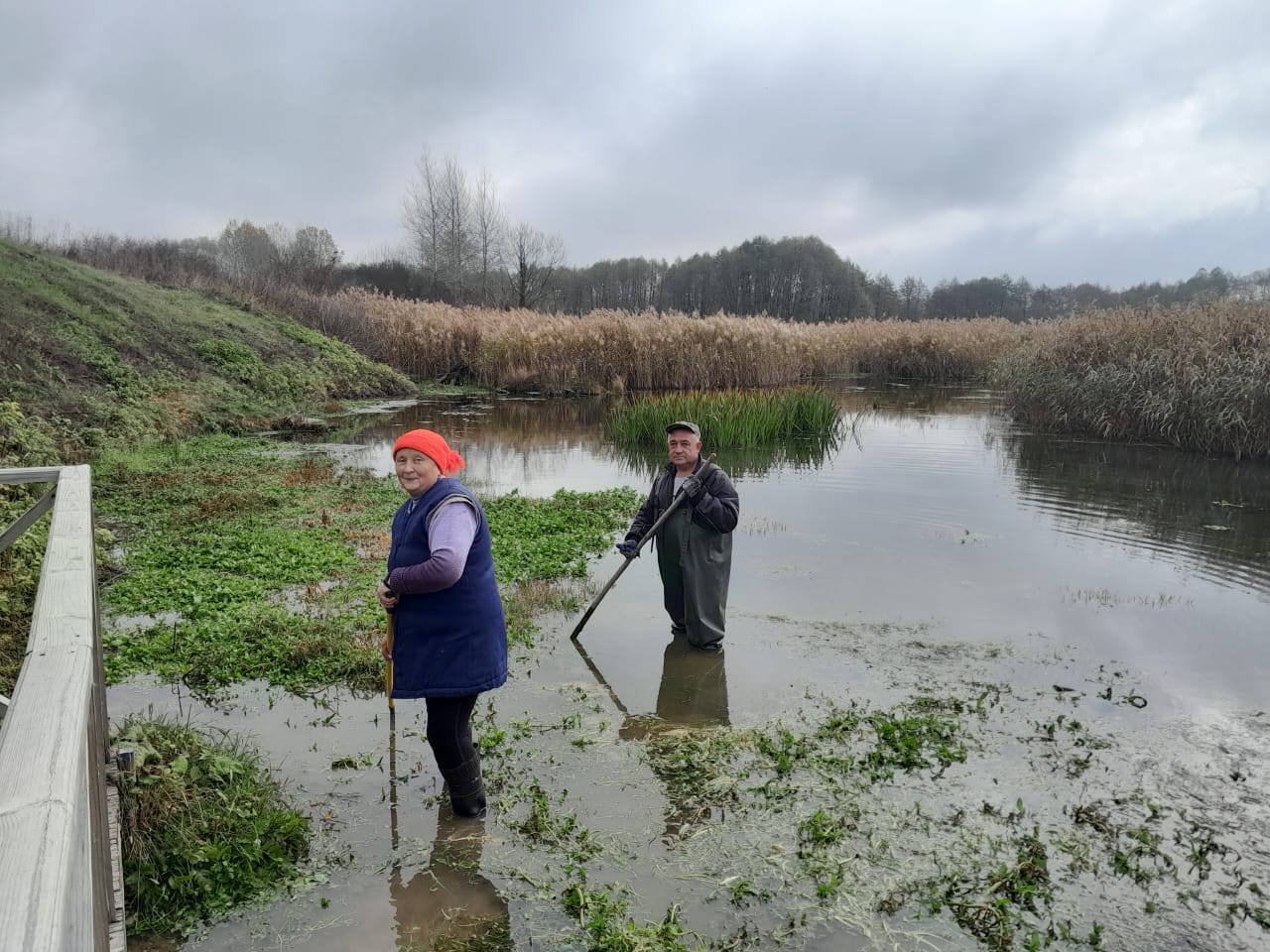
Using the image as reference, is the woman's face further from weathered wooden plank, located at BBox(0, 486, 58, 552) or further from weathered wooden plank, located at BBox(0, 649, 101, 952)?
weathered wooden plank, located at BBox(0, 649, 101, 952)

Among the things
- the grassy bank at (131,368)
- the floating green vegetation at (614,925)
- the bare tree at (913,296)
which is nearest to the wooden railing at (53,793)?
the floating green vegetation at (614,925)

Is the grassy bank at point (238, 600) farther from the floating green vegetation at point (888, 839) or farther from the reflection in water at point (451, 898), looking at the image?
the floating green vegetation at point (888, 839)

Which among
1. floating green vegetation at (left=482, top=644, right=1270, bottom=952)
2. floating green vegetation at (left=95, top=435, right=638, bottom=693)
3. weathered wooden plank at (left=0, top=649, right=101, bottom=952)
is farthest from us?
floating green vegetation at (left=95, top=435, right=638, bottom=693)

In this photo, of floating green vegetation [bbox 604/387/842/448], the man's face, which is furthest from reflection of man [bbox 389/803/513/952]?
floating green vegetation [bbox 604/387/842/448]

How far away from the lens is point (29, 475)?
4.21 meters

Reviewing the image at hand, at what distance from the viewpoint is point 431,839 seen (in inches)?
158

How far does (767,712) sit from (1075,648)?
110 inches

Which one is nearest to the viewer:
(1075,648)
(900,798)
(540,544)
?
(900,798)

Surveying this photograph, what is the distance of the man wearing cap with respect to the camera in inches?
243

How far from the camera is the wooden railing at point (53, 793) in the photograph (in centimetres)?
99

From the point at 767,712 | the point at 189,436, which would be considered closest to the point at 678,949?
the point at 767,712

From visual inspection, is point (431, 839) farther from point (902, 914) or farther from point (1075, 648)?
point (1075, 648)

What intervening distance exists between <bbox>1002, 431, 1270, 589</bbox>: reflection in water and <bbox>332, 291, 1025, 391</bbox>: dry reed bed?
37.0 feet

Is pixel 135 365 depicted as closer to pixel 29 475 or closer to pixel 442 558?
pixel 29 475
